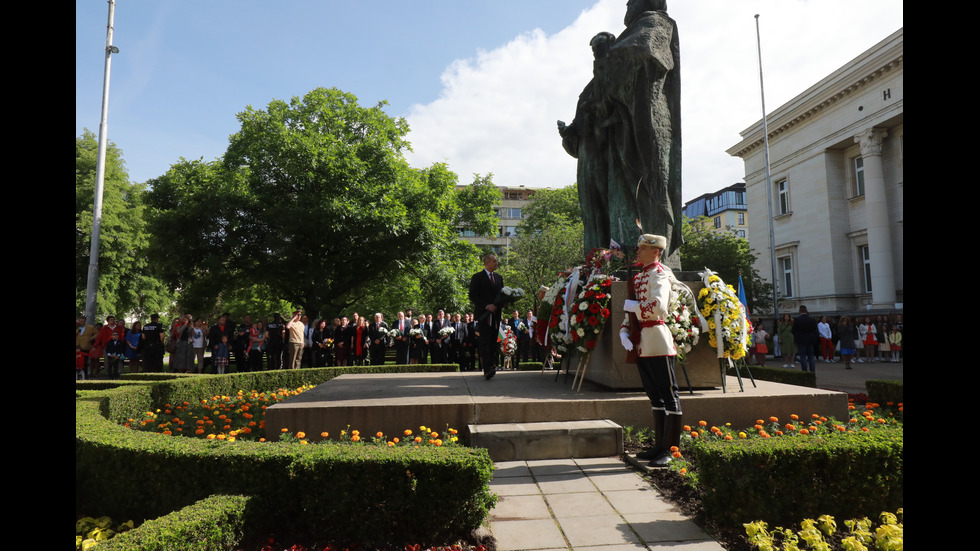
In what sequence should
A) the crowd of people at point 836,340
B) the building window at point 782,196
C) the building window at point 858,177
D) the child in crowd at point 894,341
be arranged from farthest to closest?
the building window at point 782,196, the building window at point 858,177, the child in crowd at point 894,341, the crowd of people at point 836,340

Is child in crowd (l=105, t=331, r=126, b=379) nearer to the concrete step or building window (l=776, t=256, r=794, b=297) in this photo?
the concrete step

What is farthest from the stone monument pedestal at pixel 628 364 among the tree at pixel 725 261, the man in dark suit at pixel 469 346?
the tree at pixel 725 261

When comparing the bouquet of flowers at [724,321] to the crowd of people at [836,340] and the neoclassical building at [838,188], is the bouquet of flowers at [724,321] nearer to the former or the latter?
the crowd of people at [836,340]

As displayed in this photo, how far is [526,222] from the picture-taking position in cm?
5497

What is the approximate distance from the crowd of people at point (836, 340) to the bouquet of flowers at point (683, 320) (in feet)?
37.6

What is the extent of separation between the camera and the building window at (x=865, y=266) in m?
30.7

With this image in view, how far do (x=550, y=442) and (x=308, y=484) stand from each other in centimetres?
256

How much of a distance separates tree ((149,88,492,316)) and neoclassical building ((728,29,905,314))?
814 inches

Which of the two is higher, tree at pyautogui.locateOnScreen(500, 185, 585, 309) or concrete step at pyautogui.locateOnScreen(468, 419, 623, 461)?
tree at pyautogui.locateOnScreen(500, 185, 585, 309)

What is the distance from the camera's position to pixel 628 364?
22.7 ft

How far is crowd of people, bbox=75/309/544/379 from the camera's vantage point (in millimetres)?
17047

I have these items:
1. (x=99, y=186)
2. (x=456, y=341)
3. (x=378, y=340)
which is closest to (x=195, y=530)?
(x=378, y=340)

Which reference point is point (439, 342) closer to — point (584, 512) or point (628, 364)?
point (628, 364)

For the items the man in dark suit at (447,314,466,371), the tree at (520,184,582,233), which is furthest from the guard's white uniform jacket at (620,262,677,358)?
the tree at (520,184,582,233)
